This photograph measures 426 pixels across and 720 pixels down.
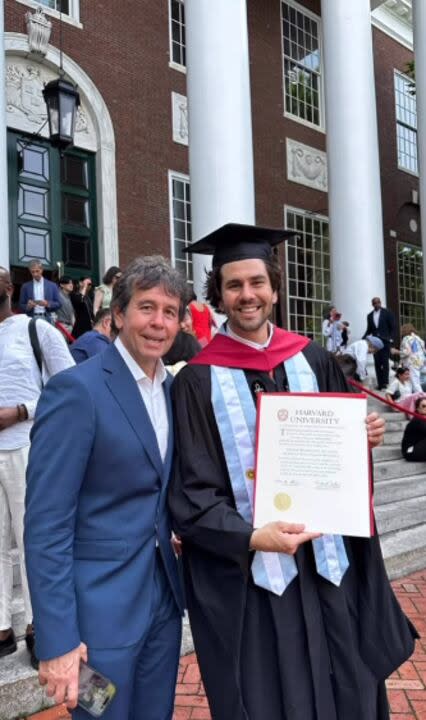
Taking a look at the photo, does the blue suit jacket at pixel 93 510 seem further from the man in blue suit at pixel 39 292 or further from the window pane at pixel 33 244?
the window pane at pixel 33 244

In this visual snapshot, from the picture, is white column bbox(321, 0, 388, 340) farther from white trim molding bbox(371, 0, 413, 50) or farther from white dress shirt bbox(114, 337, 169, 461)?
white dress shirt bbox(114, 337, 169, 461)

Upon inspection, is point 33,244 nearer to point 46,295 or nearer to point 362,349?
point 46,295

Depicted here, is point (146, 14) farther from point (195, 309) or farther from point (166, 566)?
point (166, 566)

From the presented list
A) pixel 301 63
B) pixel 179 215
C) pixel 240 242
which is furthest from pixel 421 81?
pixel 240 242

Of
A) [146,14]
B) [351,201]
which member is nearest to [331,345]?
[351,201]

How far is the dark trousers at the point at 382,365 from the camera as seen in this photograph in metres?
11.4

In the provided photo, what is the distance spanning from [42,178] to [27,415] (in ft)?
31.6

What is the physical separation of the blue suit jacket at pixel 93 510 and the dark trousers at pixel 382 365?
1006 centimetres

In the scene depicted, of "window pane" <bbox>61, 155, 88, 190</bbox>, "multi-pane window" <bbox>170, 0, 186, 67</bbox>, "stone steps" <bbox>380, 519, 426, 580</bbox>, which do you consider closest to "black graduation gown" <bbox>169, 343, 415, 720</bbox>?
"stone steps" <bbox>380, 519, 426, 580</bbox>

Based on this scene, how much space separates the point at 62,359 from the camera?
10.7 feet

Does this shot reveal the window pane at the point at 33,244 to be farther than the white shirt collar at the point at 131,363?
Yes

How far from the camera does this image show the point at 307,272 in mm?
17750

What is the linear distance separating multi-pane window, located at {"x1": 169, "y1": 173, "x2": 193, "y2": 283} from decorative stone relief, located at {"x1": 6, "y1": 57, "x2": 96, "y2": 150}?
3195mm

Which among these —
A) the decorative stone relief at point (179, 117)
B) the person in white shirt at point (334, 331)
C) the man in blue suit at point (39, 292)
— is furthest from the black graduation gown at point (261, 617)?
the decorative stone relief at point (179, 117)
